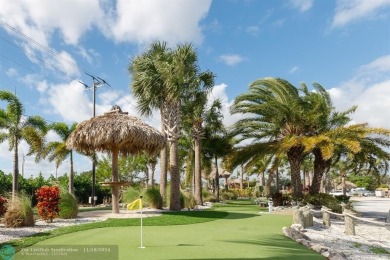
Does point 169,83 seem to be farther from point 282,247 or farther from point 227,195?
point 227,195

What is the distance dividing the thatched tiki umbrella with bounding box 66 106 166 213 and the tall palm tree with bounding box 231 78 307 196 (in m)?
6.44

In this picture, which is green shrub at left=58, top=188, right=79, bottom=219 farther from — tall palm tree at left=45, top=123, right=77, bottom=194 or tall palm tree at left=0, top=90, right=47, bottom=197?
tall palm tree at left=45, top=123, right=77, bottom=194

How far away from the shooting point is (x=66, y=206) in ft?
42.4

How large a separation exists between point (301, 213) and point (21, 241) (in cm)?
826

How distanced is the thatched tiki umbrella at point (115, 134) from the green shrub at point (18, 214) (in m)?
3.77

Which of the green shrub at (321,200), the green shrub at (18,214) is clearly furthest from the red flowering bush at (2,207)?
the green shrub at (321,200)

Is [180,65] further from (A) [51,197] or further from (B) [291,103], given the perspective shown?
(A) [51,197]

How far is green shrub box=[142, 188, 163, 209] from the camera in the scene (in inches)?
662

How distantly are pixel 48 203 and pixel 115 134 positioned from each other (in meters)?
3.54

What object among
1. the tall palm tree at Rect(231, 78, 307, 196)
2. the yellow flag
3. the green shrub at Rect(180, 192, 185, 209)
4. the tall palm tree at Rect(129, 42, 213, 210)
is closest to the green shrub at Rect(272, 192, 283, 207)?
the tall palm tree at Rect(231, 78, 307, 196)

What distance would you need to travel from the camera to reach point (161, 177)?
18.7 metres

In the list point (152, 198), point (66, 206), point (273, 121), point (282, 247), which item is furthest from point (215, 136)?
point (282, 247)

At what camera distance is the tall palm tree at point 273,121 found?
61.8ft

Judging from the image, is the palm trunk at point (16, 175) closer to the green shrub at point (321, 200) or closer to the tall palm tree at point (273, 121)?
the tall palm tree at point (273, 121)
